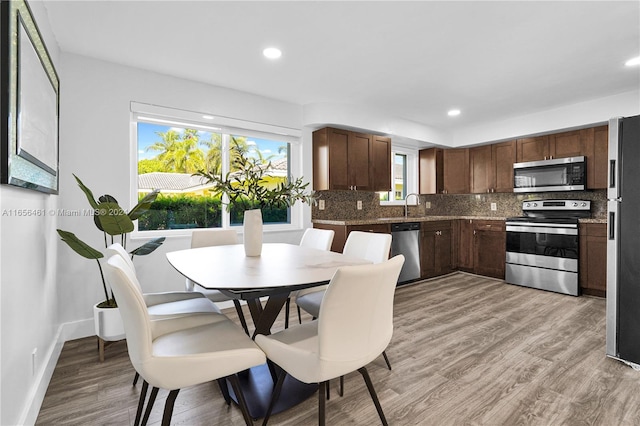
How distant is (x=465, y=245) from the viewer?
5273mm

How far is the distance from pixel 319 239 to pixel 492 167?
11.9ft

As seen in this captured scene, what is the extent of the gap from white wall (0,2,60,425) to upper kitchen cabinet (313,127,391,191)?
8.96 feet

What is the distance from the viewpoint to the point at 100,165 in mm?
2893

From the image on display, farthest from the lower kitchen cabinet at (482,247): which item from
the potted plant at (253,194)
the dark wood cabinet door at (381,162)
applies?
the potted plant at (253,194)

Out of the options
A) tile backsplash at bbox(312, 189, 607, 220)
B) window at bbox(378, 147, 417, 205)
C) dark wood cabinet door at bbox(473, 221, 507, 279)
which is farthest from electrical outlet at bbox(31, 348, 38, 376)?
dark wood cabinet door at bbox(473, 221, 507, 279)

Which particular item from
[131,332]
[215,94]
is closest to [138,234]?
[215,94]

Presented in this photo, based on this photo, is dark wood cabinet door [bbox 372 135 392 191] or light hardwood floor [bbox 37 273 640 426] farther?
dark wood cabinet door [bbox 372 135 392 191]

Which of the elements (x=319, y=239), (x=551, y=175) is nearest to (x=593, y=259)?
(x=551, y=175)

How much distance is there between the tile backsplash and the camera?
174 inches

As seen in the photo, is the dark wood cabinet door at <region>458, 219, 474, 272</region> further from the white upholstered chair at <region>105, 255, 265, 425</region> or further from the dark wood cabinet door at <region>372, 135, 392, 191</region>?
the white upholstered chair at <region>105, 255, 265, 425</region>

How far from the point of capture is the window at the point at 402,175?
18.2 feet

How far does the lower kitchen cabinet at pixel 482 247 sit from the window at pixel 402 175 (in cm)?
105

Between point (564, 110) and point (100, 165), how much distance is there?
5337 millimetres

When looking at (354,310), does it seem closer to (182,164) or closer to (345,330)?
(345,330)
